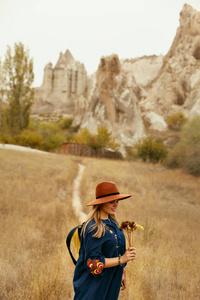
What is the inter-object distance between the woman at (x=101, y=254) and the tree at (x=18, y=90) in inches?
1282

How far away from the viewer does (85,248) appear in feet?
7.00

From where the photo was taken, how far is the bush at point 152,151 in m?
30.9

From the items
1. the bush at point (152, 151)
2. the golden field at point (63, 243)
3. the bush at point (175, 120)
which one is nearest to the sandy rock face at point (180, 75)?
the bush at point (175, 120)

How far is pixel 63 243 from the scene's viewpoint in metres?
5.45

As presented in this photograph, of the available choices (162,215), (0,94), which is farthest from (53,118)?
(162,215)

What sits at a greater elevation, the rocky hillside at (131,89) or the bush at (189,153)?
the rocky hillside at (131,89)

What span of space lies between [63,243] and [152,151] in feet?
88.6

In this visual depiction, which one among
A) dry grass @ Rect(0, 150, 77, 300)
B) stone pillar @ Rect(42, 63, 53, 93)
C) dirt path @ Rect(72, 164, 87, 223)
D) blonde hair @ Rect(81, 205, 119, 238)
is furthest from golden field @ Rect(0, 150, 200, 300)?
stone pillar @ Rect(42, 63, 53, 93)

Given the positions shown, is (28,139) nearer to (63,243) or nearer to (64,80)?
(63,243)

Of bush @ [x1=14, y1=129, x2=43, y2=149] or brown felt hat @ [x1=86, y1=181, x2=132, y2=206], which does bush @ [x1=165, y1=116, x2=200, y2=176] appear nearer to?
bush @ [x1=14, y1=129, x2=43, y2=149]

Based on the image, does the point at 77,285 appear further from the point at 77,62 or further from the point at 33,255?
the point at 77,62

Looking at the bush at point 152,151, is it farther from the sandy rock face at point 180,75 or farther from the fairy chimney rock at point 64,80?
the fairy chimney rock at point 64,80

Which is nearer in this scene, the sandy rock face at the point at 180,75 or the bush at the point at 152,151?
the bush at the point at 152,151

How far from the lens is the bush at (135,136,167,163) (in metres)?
30.9
